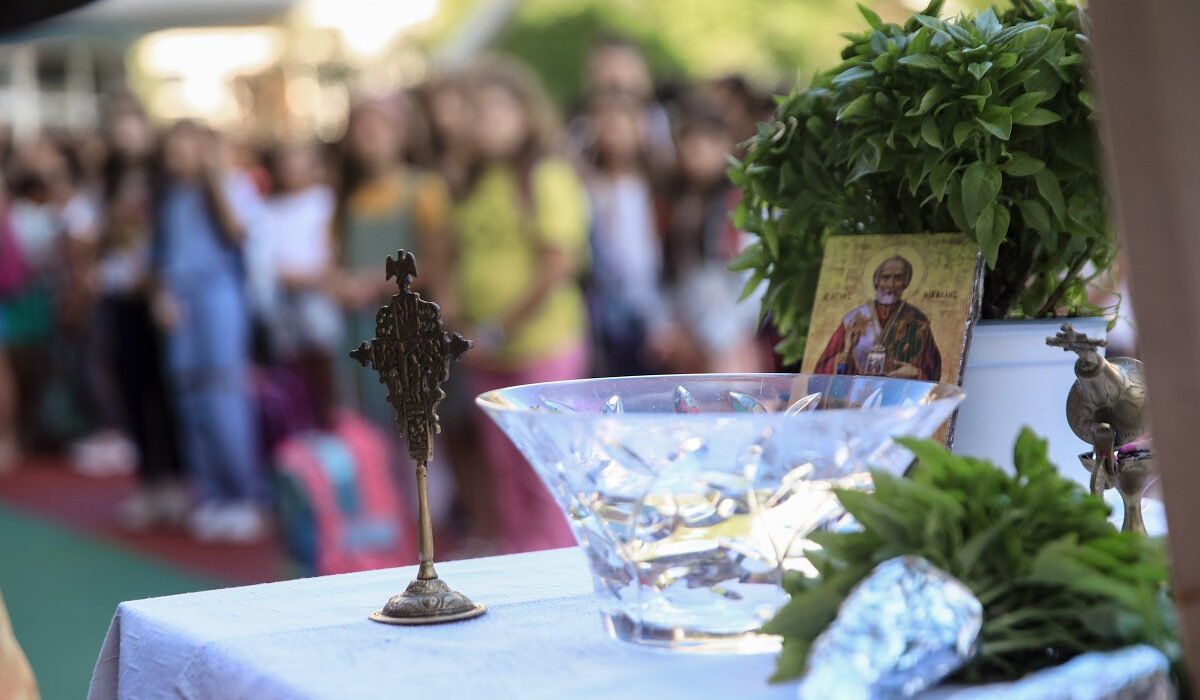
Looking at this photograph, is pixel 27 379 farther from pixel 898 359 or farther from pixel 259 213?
pixel 898 359

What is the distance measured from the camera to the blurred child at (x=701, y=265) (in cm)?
430

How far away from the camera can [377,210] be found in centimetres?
432

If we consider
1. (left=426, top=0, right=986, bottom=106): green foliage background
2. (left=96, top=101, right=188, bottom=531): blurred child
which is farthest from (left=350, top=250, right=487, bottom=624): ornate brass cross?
(left=426, top=0, right=986, bottom=106): green foliage background

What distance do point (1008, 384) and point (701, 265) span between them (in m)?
3.39

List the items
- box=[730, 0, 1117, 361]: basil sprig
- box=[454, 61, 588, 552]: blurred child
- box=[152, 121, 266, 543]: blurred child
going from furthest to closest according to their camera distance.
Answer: box=[152, 121, 266, 543]: blurred child, box=[454, 61, 588, 552]: blurred child, box=[730, 0, 1117, 361]: basil sprig

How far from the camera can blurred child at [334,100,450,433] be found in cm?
419

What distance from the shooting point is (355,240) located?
438 centimetres

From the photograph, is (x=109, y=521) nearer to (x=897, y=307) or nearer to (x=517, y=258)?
(x=517, y=258)

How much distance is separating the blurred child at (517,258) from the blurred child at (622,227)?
518 millimetres

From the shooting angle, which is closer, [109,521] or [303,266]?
[303,266]

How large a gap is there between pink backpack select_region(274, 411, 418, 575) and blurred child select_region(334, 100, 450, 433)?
66cm

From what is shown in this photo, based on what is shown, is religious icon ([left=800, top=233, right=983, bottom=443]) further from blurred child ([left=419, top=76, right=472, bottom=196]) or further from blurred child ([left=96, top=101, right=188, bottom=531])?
blurred child ([left=96, top=101, right=188, bottom=531])

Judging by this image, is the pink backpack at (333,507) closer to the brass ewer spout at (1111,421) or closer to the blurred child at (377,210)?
the blurred child at (377,210)

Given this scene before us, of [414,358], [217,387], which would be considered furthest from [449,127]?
[414,358]
